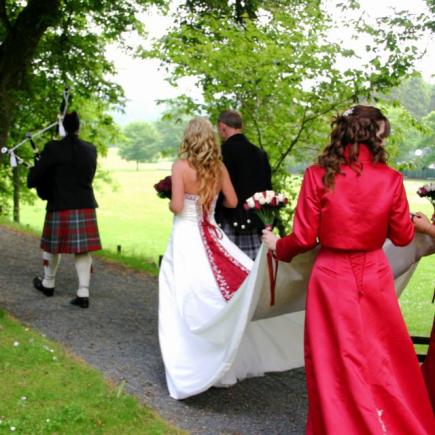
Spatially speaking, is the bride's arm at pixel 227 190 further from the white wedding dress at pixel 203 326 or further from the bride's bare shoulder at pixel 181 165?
the bride's bare shoulder at pixel 181 165

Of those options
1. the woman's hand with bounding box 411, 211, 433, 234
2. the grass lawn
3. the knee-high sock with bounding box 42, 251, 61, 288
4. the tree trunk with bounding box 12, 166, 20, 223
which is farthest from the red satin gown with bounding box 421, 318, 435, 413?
the tree trunk with bounding box 12, 166, 20, 223

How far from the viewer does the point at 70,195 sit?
307 inches

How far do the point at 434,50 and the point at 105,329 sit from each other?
4.99 m

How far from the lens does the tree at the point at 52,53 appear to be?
9.03m

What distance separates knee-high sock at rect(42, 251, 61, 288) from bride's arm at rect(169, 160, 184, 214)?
297 centimetres

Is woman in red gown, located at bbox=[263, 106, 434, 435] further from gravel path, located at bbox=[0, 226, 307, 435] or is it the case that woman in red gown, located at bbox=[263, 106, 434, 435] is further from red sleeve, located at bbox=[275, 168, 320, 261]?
gravel path, located at bbox=[0, 226, 307, 435]

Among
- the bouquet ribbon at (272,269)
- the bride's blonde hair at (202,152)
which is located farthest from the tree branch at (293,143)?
the bouquet ribbon at (272,269)

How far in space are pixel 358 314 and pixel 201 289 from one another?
1784 mm

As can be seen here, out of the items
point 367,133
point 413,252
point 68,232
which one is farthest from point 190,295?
point 68,232

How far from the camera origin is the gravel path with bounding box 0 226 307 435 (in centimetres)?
505

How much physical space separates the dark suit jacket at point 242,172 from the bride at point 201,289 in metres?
1.08

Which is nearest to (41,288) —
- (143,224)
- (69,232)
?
(69,232)

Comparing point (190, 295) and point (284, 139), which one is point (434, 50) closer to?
point (284, 139)

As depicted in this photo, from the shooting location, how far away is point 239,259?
5820 millimetres
